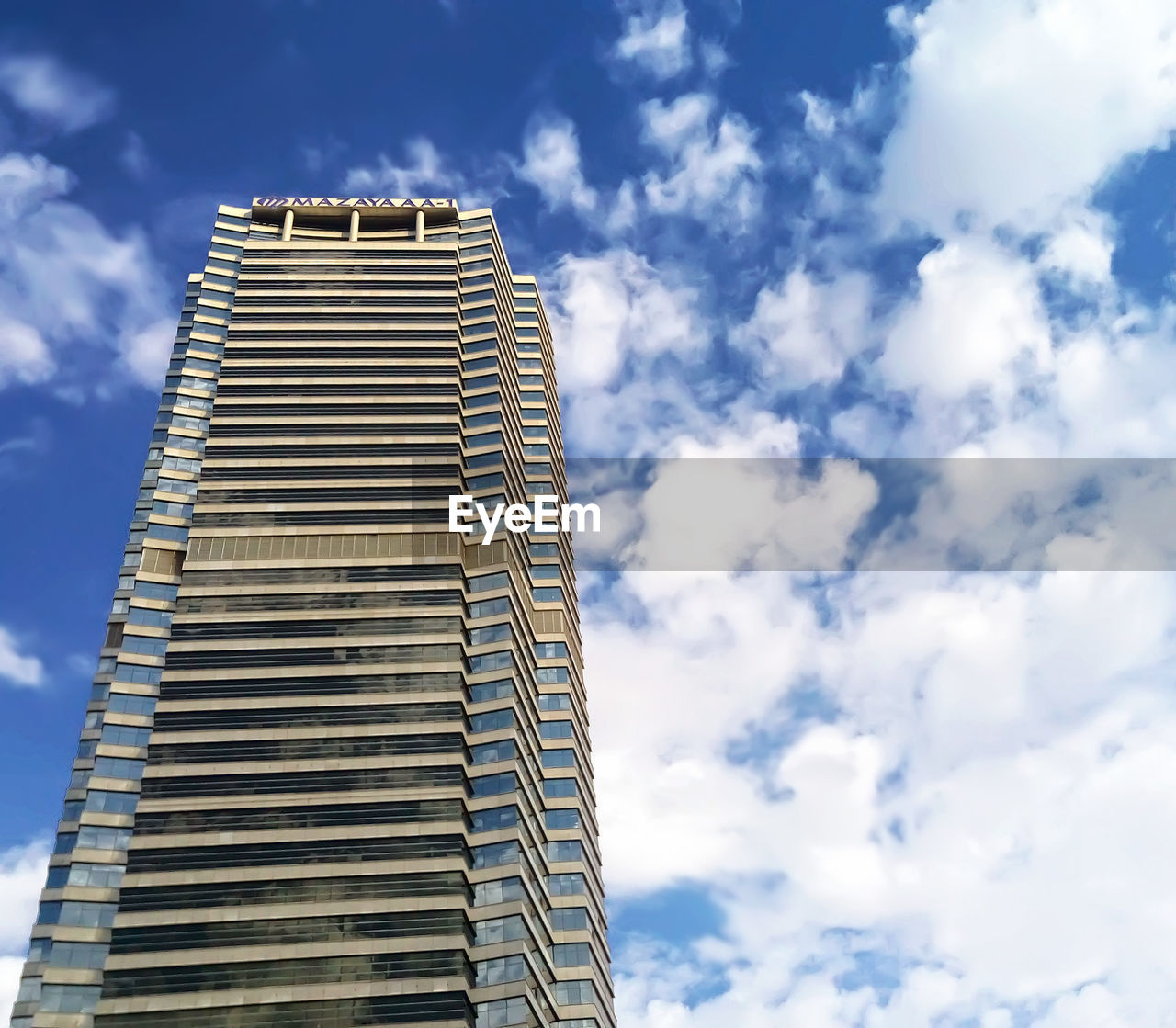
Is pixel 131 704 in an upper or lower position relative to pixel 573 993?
upper

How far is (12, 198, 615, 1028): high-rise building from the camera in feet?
309

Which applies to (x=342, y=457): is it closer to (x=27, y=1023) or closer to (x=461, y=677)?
(x=461, y=677)

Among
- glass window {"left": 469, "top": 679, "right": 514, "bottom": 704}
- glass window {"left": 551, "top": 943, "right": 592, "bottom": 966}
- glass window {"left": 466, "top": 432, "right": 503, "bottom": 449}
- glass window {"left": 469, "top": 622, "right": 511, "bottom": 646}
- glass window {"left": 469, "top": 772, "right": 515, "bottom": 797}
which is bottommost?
glass window {"left": 551, "top": 943, "right": 592, "bottom": 966}

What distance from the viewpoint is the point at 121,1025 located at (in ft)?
295

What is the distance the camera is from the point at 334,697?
108438 mm

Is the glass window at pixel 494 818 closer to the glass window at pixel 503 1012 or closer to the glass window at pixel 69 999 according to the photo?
the glass window at pixel 503 1012

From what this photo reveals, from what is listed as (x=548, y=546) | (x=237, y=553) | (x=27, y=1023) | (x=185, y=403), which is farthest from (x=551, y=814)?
(x=185, y=403)

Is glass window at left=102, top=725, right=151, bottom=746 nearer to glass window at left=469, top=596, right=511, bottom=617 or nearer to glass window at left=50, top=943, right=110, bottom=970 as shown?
glass window at left=50, top=943, right=110, bottom=970

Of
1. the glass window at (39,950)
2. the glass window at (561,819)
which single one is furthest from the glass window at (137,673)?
the glass window at (561,819)

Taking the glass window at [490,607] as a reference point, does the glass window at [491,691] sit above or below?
below

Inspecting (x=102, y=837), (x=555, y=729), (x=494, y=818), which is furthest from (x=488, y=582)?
(x=102, y=837)

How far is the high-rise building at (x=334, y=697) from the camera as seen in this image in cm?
9431

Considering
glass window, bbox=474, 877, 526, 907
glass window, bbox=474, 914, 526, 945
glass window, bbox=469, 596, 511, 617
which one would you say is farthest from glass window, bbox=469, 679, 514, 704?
glass window, bbox=474, 914, 526, 945

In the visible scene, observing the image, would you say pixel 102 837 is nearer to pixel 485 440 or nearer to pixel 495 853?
pixel 495 853
